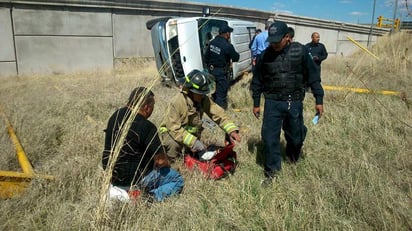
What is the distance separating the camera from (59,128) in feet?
15.4

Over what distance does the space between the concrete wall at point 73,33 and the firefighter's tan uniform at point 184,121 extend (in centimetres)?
586

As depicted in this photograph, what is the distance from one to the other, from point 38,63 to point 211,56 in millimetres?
6189

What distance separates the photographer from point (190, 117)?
367 cm

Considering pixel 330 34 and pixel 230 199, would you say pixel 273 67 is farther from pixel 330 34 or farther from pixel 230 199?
pixel 330 34

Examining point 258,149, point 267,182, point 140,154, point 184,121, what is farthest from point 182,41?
point 140,154

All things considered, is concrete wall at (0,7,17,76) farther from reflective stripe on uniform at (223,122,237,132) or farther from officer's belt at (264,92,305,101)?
officer's belt at (264,92,305,101)

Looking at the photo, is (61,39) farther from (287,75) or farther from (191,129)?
(287,75)

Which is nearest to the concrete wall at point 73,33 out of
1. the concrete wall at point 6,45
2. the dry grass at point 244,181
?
the concrete wall at point 6,45

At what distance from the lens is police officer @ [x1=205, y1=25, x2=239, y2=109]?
20.0 feet

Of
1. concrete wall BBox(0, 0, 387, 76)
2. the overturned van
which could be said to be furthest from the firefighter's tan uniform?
concrete wall BBox(0, 0, 387, 76)

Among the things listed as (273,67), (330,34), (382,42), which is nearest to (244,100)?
(273,67)

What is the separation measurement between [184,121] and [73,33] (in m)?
8.04

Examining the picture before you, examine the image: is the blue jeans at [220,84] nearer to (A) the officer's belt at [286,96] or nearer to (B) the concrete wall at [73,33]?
(A) the officer's belt at [286,96]

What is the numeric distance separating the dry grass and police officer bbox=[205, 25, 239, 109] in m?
0.55
